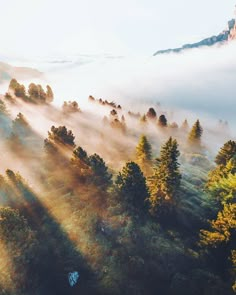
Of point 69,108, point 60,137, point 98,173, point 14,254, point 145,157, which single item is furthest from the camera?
point 69,108

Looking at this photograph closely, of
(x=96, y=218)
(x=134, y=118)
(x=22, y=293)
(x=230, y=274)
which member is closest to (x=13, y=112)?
(x=134, y=118)

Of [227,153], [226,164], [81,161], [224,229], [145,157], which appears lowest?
[224,229]

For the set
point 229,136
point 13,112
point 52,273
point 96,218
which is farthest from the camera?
point 229,136

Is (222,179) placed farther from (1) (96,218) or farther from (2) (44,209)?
(2) (44,209)

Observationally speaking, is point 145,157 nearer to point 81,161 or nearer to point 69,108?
point 81,161

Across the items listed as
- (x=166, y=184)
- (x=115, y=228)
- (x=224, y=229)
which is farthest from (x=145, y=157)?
(x=224, y=229)

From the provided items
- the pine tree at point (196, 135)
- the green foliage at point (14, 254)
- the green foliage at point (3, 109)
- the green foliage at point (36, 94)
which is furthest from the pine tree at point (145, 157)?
the green foliage at point (36, 94)
